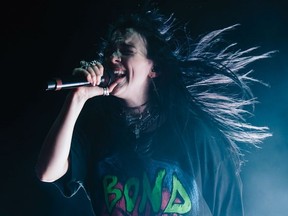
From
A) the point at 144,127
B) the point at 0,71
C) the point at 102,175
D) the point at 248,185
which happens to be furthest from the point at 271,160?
the point at 0,71

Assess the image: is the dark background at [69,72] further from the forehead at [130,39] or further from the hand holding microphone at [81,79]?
the hand holding microphone at [81,79]

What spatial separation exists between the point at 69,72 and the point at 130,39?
0.99 feet

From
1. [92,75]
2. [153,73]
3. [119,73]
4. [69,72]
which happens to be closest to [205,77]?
[153,73]

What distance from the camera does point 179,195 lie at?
134cm

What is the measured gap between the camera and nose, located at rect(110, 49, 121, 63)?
147cm

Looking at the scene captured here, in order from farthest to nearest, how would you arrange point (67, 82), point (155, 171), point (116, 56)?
point (116, 56) → point (155, 171) → point (67, 82)

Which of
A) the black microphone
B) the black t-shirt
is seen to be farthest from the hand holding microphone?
the black t-shirt

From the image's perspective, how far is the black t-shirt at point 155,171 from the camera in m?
1.35

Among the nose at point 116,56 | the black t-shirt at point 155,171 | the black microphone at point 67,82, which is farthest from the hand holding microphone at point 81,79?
the black t-shirt at point 155,171

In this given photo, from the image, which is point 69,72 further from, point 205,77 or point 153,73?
point 205,77

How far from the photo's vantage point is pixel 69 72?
5.11 ft

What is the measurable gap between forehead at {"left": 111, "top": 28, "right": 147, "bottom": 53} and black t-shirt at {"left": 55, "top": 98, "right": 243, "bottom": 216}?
30 centimetres

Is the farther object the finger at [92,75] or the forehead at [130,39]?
the forehead at [130,39]

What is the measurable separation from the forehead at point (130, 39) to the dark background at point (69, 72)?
0.34ft
